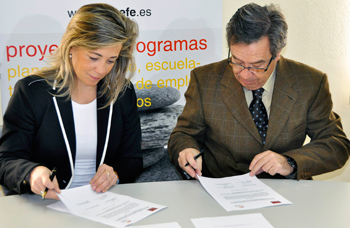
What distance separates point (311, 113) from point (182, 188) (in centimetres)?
88

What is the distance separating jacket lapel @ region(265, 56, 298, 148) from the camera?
1944 millimetres

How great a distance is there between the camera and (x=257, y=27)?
70.1 inches

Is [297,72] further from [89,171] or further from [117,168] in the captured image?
[89,171]

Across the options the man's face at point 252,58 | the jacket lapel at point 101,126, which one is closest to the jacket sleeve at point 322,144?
the man's face at point 252,58

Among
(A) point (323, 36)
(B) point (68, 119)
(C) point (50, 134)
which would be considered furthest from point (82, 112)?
(A) point (323, 36)

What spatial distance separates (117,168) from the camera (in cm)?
188

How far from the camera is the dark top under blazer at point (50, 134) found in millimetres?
1693

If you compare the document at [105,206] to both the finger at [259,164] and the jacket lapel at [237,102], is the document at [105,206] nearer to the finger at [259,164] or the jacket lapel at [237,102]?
the finger at [259,164]

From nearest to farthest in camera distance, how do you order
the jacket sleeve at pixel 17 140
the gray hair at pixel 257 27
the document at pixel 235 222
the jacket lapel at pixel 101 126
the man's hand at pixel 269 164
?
1. the document at pixel 235 222
2. the jacket sleeve at pixel 17 140
3. the man's hand at pixel 269 164
4. the gray hair at pixel 257 27
5. the jacket lapel at pixel 101 126

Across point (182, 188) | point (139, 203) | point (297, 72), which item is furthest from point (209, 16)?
point (139, 203)

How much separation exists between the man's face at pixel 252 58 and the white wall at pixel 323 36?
3.46ft

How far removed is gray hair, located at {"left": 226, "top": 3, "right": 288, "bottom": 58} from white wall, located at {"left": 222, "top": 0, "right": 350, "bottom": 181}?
107cm

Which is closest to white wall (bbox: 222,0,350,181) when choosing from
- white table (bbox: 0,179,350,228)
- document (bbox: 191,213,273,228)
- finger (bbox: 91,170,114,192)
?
white table (bbox: 0,179,350,228)

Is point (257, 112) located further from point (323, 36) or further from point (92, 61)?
point (323, 36)
